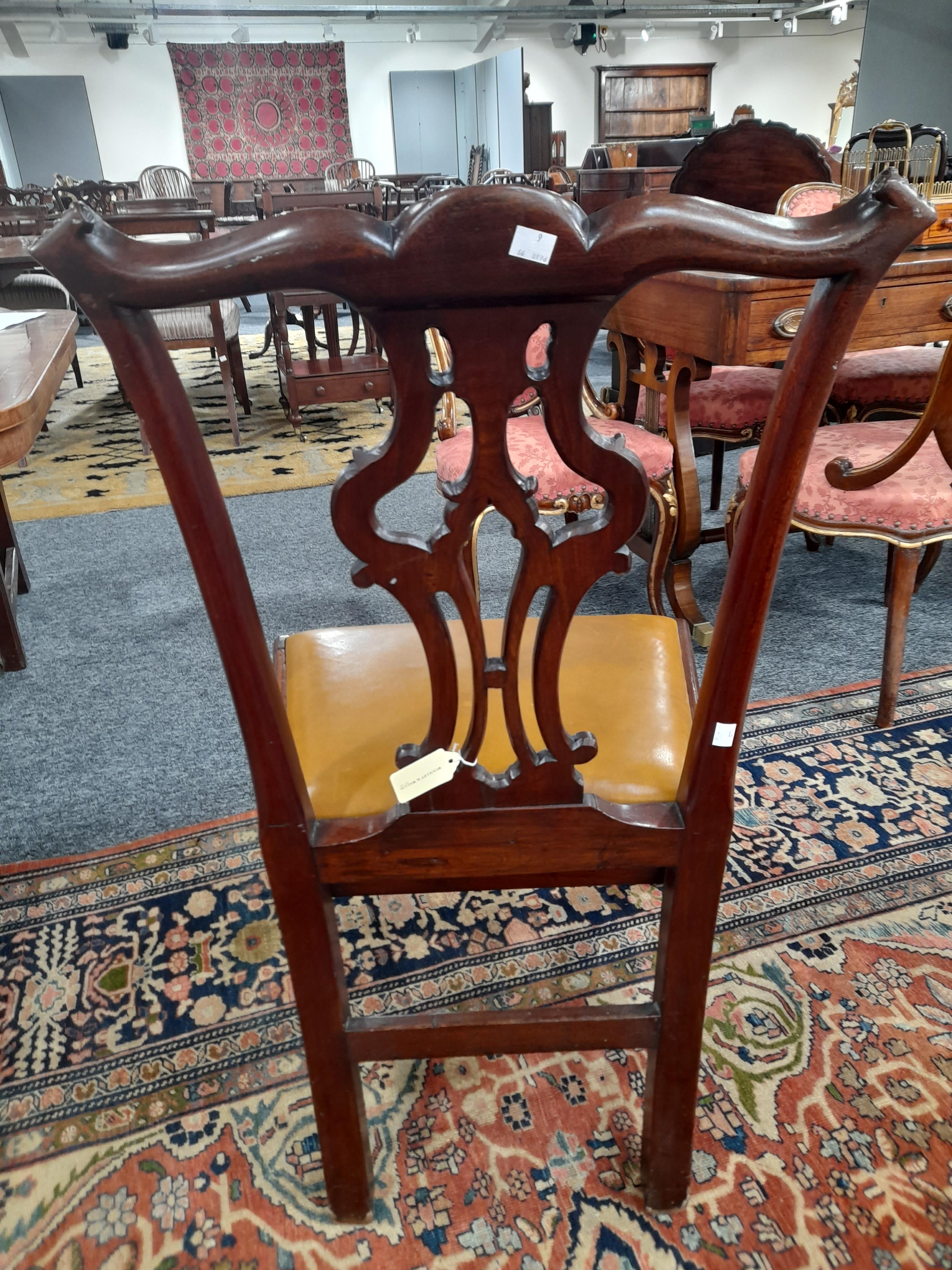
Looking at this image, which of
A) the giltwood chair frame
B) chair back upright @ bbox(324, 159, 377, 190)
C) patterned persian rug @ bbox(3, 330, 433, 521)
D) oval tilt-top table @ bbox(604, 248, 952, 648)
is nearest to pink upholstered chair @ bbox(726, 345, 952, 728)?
oval tilt-top table @ bbox(604, 248, 952, 648)

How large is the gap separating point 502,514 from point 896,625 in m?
1.29

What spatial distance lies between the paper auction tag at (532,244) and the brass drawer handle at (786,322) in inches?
50.5

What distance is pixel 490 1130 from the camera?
0.99 m

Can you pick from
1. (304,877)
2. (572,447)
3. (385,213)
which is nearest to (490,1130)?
(304,877)

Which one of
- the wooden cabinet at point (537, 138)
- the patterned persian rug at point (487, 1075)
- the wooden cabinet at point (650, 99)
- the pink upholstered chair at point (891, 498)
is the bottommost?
the patterned persian rug at point (487, 1075)

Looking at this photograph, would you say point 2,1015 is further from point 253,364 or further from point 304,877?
point 253,364

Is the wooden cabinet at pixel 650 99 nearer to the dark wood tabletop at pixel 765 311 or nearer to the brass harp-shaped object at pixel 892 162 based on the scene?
the brass harp-shaped object at pixel 892 162

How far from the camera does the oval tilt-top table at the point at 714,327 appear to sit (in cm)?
158

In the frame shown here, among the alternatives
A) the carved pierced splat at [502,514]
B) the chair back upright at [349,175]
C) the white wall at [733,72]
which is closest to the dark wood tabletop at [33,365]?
the carved pierced splat at [502,514]

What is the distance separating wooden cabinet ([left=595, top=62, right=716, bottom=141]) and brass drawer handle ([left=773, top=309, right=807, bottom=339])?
471 inches

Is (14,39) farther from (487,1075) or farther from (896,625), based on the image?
(487,1075)

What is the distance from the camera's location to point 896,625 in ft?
5.33

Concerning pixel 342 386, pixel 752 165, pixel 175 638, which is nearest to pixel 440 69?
pixel 342 386

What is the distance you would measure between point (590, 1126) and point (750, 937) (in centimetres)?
39
